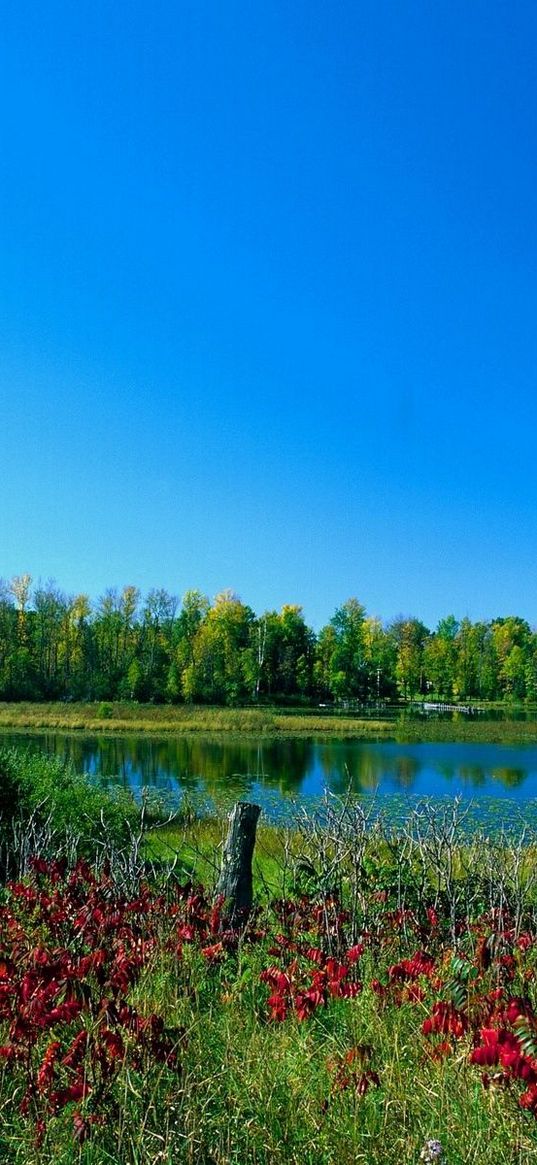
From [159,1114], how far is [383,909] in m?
3.67

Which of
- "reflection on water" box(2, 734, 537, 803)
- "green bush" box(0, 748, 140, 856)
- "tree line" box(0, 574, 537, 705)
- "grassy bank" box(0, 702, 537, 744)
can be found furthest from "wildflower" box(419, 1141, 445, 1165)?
"tree line" box(0, 574, 537, 705)

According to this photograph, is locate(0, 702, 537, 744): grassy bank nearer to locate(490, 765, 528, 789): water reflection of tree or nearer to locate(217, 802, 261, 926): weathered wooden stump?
locate(490, 765, 528, 789): water reflection of tree

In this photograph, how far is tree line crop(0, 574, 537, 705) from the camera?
70.5 metres

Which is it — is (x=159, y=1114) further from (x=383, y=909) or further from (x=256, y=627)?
(x=256, y=627)

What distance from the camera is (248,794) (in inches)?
936

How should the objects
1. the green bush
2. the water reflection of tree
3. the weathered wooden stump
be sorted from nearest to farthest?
the weathered wooden stump → the green bush → the water reflection of tree

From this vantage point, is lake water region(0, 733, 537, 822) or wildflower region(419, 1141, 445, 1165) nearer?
wildflower region(419, 1141, 445, 1165)

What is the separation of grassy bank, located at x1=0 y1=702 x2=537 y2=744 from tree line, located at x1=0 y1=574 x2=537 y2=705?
12.0m

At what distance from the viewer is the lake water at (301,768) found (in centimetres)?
2395

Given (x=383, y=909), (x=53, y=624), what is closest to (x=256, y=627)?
(x=53, y=624)

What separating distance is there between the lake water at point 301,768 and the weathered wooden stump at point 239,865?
13.5 metres

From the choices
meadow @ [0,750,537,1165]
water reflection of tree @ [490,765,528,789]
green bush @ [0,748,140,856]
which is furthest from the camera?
water reflection of tree @ [490,765,528,789]

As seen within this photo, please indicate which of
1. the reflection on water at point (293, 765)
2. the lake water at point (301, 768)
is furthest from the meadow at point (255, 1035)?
the reflection on water at point (293, 765)

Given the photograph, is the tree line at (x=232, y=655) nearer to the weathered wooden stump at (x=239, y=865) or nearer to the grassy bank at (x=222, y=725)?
the grassy bank at (x=222, y=725)
